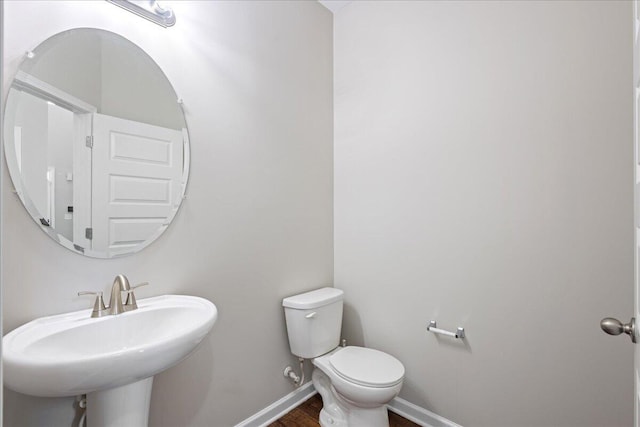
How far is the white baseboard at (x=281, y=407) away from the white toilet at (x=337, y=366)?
12 cm

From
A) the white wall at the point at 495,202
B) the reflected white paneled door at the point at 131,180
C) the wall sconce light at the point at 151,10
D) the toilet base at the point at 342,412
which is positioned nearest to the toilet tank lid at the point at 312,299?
the white wall at the point at 495,202

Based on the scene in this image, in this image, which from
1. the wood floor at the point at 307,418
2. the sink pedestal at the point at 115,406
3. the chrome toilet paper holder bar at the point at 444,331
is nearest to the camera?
Answer: the sink pedestal at the point at 115,406

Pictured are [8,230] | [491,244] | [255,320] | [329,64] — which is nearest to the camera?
[8,230]

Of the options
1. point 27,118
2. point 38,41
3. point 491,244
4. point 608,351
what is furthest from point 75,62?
point 608,351

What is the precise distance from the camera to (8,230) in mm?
956

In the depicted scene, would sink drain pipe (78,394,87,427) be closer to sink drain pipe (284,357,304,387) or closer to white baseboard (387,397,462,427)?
sink drain pipe (284,357,304,387)

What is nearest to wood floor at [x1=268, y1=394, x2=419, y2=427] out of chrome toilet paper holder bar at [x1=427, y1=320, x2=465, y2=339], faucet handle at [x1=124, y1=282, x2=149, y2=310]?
chrome toilet paper holder bar at [x1=427, y1=320, x2=465, y2=339]

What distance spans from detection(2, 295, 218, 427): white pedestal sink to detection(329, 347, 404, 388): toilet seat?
80 cm

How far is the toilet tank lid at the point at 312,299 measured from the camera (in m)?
1.69

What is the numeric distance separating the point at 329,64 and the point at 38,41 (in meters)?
1.55

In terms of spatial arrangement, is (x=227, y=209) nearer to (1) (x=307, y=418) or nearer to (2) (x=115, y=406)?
(2) (x=115, y=406)

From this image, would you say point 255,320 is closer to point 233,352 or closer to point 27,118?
point 233,352

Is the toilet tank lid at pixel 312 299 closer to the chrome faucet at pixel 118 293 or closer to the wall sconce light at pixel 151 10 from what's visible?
the chrome faucet at pixel 118 293

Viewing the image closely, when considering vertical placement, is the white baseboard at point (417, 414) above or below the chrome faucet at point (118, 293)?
below
